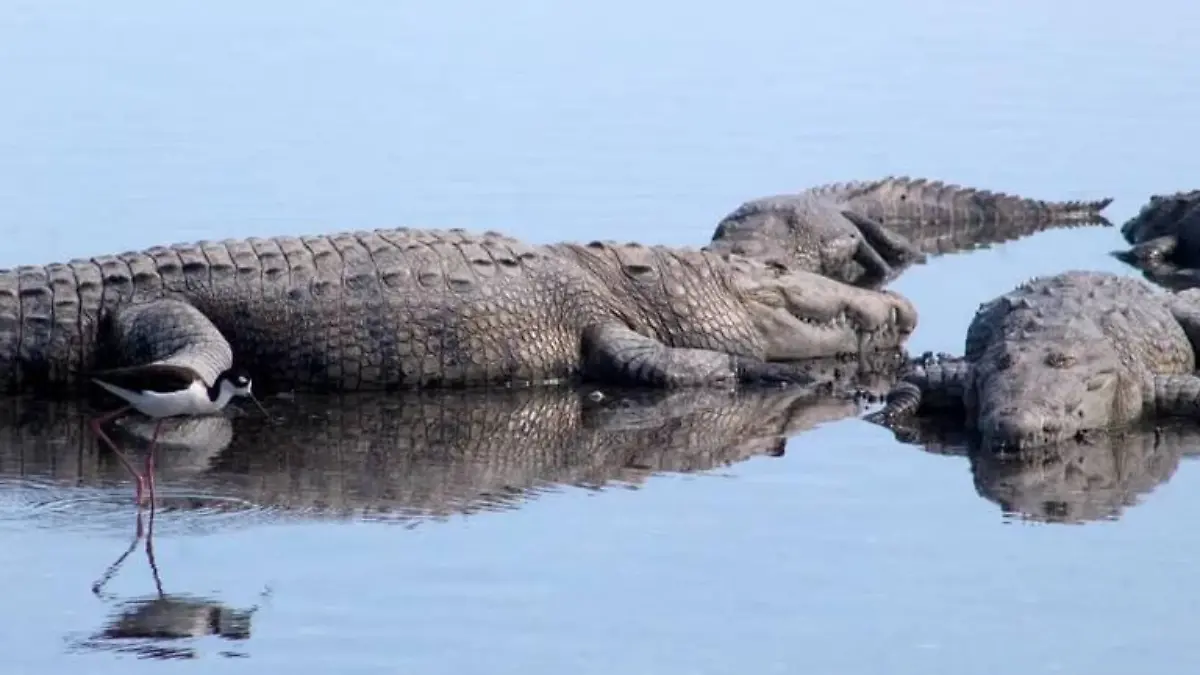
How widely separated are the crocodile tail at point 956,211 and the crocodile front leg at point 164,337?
23.2 feet

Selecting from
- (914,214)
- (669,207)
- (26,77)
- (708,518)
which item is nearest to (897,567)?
(708,518)

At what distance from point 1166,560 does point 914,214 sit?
9041 mm

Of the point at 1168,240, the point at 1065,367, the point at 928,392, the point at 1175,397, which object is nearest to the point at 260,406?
the point at 928,392

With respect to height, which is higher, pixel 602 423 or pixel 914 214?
pixel 914 214

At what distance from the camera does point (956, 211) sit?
60.6ft

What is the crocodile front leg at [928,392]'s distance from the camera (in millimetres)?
11719

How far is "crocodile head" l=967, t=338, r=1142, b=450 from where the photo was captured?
1097cm

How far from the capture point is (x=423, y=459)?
10.7 m

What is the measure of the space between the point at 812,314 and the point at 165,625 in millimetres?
5856

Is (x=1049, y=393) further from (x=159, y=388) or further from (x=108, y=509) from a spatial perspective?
(x=108, y=509)

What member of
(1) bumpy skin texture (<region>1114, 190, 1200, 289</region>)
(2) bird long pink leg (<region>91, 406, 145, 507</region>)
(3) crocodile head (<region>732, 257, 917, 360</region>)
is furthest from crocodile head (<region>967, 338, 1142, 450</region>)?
(1) bumpy skin texture (<region>1114, 190, 1200, 289</region>)

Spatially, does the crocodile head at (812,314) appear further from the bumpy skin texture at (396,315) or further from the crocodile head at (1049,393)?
the crocodile head at (1049,393)

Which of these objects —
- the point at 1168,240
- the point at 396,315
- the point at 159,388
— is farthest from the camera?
the point at 1168,240

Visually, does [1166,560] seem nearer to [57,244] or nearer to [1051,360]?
[1051,360]
